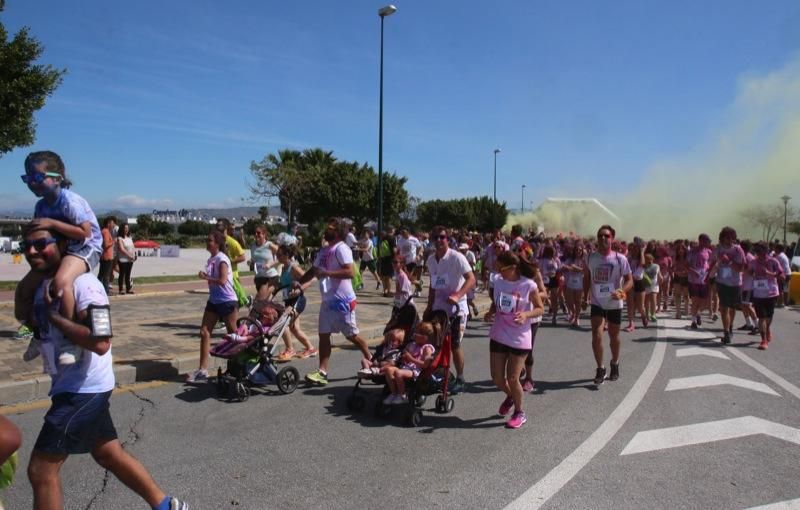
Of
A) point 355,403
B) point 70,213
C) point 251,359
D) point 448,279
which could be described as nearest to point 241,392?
point 251,359

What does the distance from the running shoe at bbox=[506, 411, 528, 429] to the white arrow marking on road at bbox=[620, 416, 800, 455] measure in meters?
0.95

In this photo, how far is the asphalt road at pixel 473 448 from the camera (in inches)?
152

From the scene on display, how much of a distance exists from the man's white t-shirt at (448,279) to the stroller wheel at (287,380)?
1707 mm

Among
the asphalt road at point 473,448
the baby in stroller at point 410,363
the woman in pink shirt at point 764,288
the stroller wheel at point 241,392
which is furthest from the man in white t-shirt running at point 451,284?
the woman in pink shirt at point 764,288

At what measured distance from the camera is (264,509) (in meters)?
3.63

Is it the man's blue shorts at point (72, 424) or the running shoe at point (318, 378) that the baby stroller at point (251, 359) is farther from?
the man's blue shorts at point (72, 424)

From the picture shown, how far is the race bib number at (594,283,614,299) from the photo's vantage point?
6945mm

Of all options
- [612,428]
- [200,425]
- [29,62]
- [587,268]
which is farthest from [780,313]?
[29,62]

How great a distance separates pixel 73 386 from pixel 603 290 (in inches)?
228

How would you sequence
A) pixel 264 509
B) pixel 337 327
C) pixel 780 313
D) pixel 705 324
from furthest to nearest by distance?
pixel 780 313 → pixel 705 324 → pixel 337 327 → pixel 264 509

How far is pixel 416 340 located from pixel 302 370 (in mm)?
2254

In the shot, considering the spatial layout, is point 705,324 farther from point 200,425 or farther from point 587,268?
point 200,425

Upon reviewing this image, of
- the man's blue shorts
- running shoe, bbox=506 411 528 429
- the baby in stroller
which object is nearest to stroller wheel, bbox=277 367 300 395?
the baby in stroller

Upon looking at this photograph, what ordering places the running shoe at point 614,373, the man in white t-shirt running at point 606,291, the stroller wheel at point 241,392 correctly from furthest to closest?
the running shoe at point 614,373
the man in white t-shirt running at point 606,291
the stroller wheel at point 241,392
